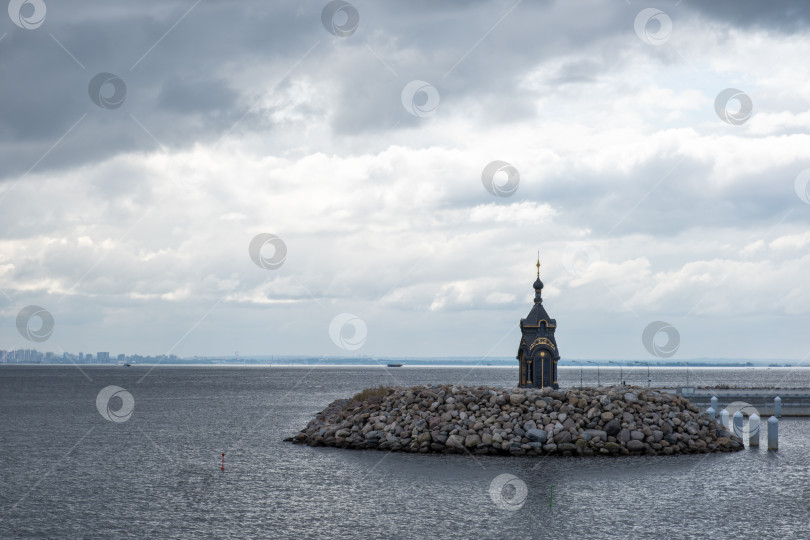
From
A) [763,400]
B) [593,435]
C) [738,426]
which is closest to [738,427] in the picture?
[738,426]

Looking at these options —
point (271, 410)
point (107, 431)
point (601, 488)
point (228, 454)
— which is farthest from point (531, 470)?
point (271, 410)

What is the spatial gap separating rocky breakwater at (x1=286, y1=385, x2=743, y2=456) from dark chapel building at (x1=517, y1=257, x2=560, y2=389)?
289 centimetres

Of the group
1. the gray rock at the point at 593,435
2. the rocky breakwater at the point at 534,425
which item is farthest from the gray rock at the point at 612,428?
the gray rock at the point at 593,435

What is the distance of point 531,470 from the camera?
36625mm

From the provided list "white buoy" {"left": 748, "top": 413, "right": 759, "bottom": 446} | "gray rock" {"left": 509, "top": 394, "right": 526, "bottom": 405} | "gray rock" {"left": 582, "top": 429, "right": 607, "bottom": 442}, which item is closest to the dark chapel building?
"gray rock" {"left": 509, "top": 394, "right": 526, "bottom": 405}

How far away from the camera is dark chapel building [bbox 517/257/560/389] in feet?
161

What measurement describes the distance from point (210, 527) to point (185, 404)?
235ft

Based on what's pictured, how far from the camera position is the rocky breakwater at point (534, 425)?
136ft

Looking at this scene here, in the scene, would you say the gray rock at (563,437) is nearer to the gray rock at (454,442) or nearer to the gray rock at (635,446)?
the gray rock at (635,446)

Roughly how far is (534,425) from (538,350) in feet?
25.2

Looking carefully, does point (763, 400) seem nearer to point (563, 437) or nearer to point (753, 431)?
point (753, 431)

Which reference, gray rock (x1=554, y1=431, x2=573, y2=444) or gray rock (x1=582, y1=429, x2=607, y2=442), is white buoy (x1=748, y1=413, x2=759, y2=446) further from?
gray rock (x1=554, y1=431, x2=573, y2=444)

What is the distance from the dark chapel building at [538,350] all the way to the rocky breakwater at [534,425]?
289 cm

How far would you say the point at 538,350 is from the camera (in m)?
49.1
